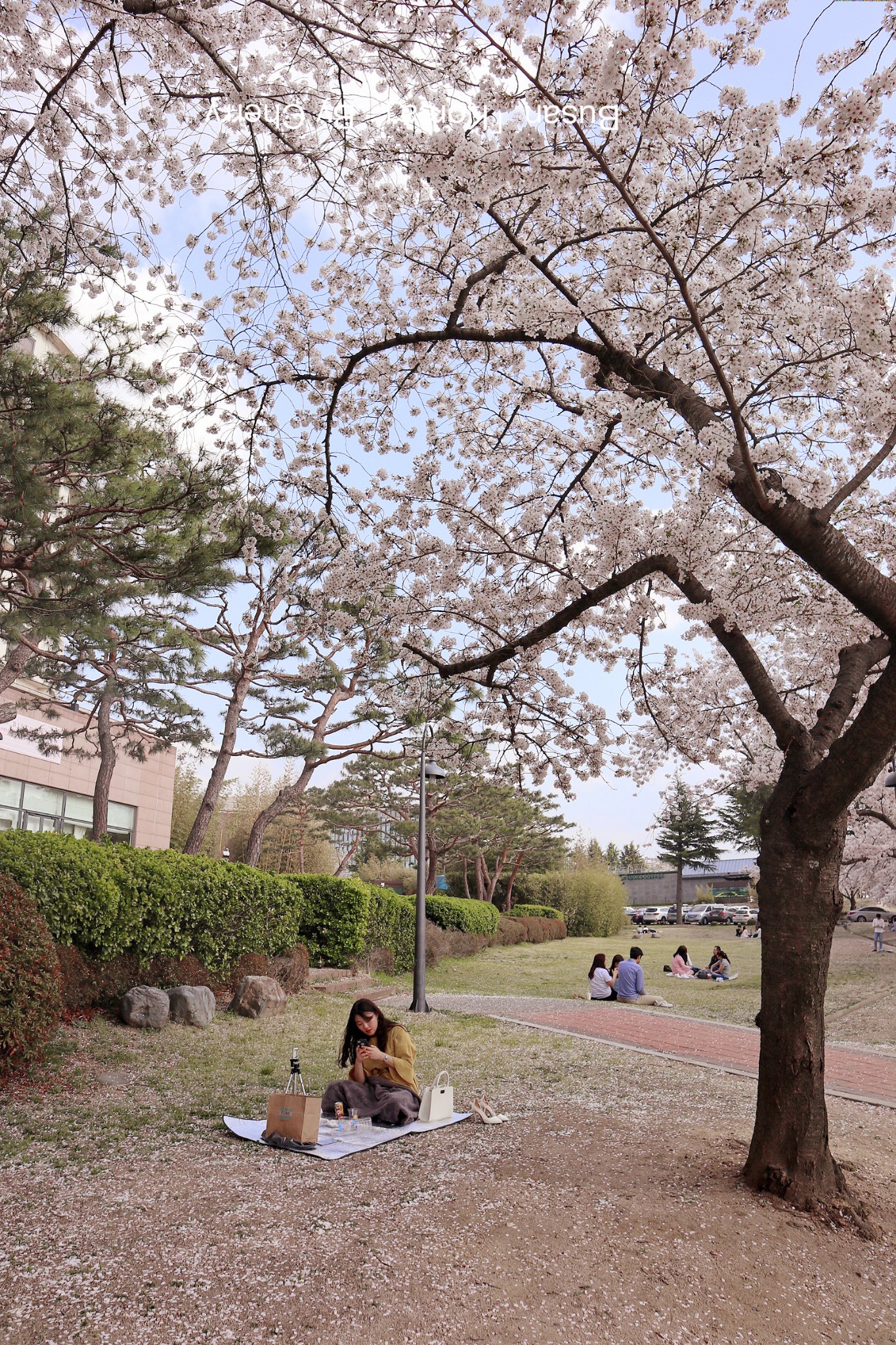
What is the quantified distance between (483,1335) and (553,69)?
15.2ft

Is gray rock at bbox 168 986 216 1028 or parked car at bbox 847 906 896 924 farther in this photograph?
parked car at bbox 847 906 896 924

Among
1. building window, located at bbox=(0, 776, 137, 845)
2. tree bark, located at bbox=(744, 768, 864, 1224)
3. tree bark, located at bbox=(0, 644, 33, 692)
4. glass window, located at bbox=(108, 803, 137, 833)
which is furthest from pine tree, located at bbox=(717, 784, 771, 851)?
glass window, located at bbox=(108, 803, 137, 833)

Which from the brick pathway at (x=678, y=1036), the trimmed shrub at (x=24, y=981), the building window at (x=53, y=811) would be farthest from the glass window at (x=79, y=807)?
the trimmed shrub at (x=24, y=981)

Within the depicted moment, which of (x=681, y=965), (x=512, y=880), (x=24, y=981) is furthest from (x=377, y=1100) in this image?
(x=512, y=880)

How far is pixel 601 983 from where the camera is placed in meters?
12.9

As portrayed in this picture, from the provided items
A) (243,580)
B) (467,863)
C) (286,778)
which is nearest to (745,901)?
(467,863)

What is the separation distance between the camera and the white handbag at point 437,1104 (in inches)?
205

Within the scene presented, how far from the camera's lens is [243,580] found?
479 inches

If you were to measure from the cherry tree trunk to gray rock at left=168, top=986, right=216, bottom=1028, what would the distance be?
542cm

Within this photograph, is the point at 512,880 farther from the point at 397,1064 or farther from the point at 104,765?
the point at 397,1064

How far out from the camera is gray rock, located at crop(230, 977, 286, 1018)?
29.0ft

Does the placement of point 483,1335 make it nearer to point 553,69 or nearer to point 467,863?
point 553,69

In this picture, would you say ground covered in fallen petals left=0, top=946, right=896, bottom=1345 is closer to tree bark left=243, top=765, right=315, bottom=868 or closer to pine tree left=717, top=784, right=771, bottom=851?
pine tree left=717, top=784, right=771, bottom=851

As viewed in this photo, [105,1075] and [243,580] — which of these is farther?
[243,580]
